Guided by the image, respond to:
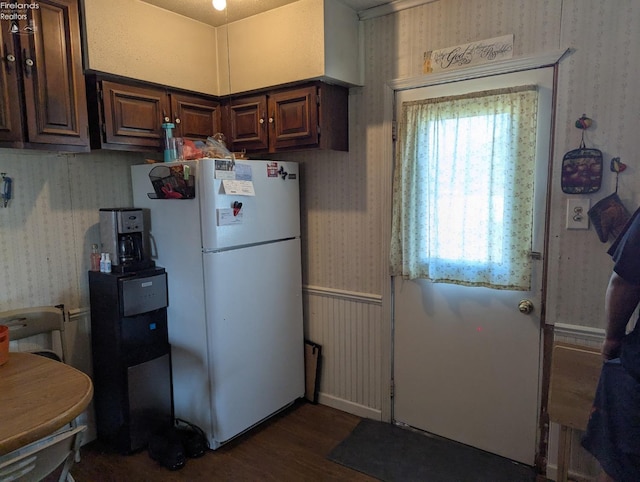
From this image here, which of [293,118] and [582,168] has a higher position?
[293,118]

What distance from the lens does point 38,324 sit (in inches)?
90.7

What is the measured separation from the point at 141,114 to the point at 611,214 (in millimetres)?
2449

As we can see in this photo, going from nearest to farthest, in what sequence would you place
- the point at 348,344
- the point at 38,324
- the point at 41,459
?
the point at 41,459 < the point at 38,324 < the point at 348,344

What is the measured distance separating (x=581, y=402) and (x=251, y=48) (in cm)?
258

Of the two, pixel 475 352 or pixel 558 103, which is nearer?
pixel 558 103

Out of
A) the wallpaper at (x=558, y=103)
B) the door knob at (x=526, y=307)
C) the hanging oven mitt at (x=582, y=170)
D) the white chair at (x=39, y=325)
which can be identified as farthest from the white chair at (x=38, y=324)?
the hanging oven mitt at (x=582, y=170)

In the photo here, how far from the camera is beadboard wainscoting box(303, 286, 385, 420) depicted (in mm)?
2771

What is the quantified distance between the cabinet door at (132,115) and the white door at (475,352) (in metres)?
1.42

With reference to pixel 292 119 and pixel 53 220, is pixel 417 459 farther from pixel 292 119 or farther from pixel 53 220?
pixel 53 220

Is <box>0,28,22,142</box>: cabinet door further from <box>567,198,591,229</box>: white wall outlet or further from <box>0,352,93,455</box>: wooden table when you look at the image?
<box>567,198,591,229</box>: white wall outlet

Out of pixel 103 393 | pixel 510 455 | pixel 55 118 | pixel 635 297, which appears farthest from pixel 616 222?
pixel 103 393

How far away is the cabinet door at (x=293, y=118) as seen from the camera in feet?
8.20

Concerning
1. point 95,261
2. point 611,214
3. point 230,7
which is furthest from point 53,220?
point 611,214

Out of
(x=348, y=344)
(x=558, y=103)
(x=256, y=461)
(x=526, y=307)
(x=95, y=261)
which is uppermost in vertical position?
(x=558, y=103)
